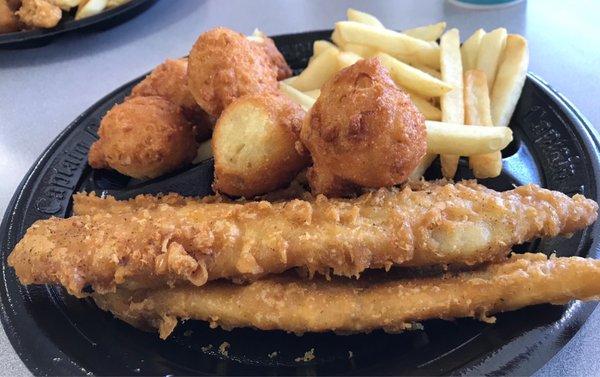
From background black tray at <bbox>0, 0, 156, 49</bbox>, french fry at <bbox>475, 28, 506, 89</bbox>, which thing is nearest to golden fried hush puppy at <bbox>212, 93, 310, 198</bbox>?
french fry at <bbox>475, 28, 506, 89</bbox>

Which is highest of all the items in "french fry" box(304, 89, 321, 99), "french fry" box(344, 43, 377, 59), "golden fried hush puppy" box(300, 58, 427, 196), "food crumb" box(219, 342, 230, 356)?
"golden fried hush puppy" box(300, 58, 427, 196)

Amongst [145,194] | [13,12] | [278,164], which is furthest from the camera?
[13,12]

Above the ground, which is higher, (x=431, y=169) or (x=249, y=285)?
(x=249, y=285)

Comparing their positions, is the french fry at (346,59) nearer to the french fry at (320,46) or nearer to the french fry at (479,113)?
the french fry at (320,46)

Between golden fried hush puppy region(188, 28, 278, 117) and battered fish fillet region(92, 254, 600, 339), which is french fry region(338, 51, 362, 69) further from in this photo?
battered fish fillet region(92, 254, 600, 339)

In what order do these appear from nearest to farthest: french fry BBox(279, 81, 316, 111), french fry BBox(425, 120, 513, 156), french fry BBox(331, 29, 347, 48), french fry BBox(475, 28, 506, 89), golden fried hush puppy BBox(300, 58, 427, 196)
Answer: golden fried hush puppy BBox(300, 58, 427, 196) < french fry BBox(425, 120, 513, 156) < french fry BBox(279, 81, 316, 111) < french fry BBox(475, 28, 506, 89) < french fry BBox(331, 29, 347, 48)

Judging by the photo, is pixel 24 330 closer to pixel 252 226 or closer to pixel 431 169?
pixel 252 226

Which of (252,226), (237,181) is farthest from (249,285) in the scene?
(237,181)
